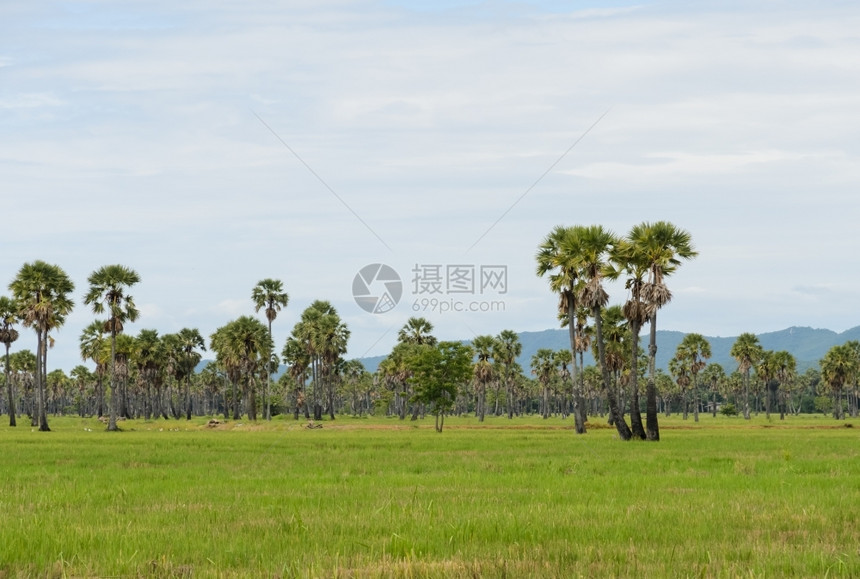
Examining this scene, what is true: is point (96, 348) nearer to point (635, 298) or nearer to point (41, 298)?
point (41, 298)

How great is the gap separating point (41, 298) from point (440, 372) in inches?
1538

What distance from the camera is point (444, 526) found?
623 inches

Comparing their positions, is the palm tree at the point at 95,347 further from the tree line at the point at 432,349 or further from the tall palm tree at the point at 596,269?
the tall palm tree at the point at 596,269

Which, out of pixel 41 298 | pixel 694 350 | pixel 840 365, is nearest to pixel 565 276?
pixel 41 298

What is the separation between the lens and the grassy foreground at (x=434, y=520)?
41.1 feet

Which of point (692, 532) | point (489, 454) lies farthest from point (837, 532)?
point (489, 454)

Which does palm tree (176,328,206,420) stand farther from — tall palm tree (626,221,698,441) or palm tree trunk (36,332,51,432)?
tall palm tree (626,221,698,441)

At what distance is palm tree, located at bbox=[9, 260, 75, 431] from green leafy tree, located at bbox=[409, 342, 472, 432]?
115ft

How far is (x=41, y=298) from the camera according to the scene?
283ft

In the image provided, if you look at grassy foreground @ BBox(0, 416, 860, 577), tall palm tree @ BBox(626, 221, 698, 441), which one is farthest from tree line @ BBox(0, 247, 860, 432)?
grassy foreground @ BBox(0, 416, 860, 577)

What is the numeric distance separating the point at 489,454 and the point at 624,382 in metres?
85.8

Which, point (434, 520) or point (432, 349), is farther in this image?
point (432, 349)

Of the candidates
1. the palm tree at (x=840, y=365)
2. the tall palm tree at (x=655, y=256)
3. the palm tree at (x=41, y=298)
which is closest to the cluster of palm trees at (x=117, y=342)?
the palm tree at (x=41, y=298)

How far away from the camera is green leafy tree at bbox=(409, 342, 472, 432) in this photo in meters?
82.3
